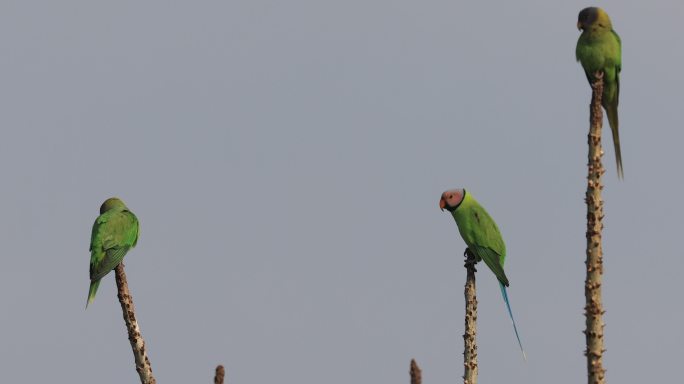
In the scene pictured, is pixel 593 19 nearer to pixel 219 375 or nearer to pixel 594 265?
pixel 594 265

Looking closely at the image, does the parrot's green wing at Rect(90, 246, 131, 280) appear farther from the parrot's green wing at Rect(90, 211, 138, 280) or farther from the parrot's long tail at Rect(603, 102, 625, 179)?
the parrot's long tail at Rect(603, 102, 625, 179)

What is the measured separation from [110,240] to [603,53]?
6938 millimetres

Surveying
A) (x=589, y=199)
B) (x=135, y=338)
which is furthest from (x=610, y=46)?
(x=135, y=338)

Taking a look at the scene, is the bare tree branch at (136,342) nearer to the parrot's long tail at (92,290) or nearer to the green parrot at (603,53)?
the parrot's long tail at (92,290)

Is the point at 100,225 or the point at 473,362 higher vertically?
the point at 100,225

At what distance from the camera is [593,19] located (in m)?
12.9

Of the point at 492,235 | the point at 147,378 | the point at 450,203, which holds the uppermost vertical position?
the point at 450,203

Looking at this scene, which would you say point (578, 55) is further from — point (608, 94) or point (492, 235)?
point (492, 235)

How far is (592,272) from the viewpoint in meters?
9.30

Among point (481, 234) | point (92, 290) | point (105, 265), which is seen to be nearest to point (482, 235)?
point (481, 234)

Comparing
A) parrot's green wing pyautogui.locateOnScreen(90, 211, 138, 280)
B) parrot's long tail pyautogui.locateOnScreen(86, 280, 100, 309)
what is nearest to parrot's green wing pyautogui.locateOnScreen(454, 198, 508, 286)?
parrot's green wing pyautogui.locateOnScreen(90, 211, 138, 280)

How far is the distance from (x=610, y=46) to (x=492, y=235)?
2988mm

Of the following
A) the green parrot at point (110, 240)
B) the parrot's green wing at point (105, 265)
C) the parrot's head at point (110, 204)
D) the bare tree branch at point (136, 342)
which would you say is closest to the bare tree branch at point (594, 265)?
the bare tree branch at point (136, 342)

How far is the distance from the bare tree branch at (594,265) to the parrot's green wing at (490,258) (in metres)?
4.37
